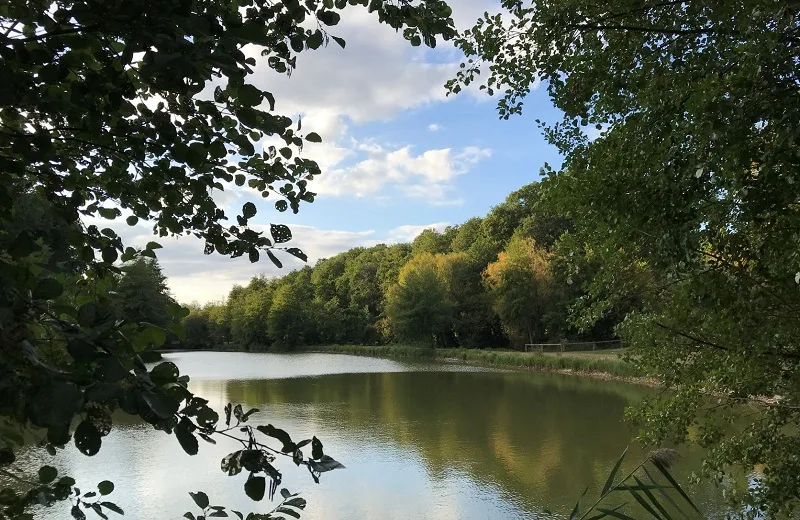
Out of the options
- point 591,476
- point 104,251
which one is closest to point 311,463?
point 104,251

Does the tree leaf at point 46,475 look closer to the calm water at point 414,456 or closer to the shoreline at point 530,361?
the calm water at point 414,456

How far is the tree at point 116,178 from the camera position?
2.58ft

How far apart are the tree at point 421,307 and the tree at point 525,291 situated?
5083mm

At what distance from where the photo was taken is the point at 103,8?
87 centimetres

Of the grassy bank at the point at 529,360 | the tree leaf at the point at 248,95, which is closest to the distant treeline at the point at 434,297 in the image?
Result: the grassy bank at the point at 529,360

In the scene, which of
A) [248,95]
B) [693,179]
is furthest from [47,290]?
[693,179]

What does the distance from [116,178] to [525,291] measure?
29.9m

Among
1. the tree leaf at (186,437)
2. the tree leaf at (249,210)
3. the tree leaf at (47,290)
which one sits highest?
the tree leaf at (249,210)

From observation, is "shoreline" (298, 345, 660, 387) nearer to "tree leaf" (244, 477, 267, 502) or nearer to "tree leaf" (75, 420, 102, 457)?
"tree leaf" (244, 477, 267, 502)

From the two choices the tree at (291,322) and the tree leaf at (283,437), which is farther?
the tree at (291,322)

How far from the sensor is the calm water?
704 centimetres

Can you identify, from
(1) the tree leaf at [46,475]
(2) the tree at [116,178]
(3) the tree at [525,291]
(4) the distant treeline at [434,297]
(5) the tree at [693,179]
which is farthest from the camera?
(4) the distant treeline at [434,297]

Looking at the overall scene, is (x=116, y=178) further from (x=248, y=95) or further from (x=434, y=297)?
(x=434, y=297)

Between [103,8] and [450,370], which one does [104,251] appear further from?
[450,370]
